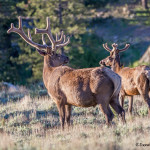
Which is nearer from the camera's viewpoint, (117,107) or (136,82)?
(117,107)

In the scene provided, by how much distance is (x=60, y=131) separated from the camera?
914cm

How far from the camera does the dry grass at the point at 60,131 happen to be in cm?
677

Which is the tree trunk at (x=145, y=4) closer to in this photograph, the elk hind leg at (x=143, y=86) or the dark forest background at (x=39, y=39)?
the dark forest background at (x=39, y=39)

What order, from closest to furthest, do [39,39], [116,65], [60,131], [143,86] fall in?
[60,131]
[143,86]
[116,65]
[39,39]

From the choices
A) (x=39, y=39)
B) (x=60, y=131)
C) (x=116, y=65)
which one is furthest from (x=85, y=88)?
(x=39, y=39)

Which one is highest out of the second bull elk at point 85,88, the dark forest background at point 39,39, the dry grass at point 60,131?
the dark forest background at point 39,39

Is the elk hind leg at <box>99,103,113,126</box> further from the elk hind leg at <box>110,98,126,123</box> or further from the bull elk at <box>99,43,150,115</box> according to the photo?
the bull elk at <box>99,43,150,115</box>

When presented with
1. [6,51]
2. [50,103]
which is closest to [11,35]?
[6,51]

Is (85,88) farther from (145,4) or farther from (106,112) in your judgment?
(145,4)

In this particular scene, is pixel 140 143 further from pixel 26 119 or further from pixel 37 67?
pixel 37 67

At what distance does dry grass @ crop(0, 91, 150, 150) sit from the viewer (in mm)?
6770

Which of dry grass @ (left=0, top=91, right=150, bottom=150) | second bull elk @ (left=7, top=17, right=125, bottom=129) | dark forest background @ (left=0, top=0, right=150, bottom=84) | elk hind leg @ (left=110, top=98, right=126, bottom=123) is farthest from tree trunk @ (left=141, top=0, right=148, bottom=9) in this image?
elk hind leg @ (left=110, top=98, right=126, bottom=123)

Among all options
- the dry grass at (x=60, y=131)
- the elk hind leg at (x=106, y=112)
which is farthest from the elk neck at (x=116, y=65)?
the elk hind leg at (x=106, y=112)

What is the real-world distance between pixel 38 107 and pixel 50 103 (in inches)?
17.7
